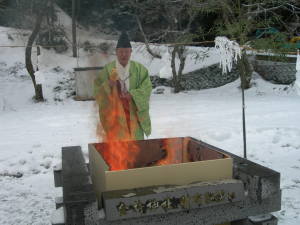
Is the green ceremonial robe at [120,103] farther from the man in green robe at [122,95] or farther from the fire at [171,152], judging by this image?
the fire at [171,152]

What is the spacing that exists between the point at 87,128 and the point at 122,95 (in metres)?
5.39

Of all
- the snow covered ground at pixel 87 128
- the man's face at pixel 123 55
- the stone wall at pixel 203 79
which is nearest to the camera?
the man's face at pixel 123 55

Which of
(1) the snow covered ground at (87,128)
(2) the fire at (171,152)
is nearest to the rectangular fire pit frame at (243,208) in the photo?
(2) the fire at (171,152)

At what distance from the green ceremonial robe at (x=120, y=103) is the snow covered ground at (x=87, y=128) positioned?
745mm

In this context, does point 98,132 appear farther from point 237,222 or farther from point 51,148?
point 51,148

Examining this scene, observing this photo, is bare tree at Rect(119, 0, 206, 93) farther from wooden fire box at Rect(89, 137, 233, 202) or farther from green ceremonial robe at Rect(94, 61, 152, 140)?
wooden fire box at Rect(89, 137, 233, 202)

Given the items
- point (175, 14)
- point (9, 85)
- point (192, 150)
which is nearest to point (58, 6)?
point (9, 85)

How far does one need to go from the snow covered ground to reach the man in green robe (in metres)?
0.74

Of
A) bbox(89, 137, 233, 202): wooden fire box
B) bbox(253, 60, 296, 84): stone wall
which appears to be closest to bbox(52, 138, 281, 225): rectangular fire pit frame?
bbox(89, 137, 233, 202): wooden fire box

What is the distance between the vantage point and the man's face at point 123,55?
4.09m

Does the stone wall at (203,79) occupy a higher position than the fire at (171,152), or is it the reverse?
the stone wall at (203,79)

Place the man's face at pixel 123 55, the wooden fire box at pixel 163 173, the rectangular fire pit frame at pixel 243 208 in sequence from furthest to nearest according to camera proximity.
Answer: the man's face at pixel 123 55 < the wooden fire box at pixel 163 173 < the rectangular fire pit frame at pixel 243 208

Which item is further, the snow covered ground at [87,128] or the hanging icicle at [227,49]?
the hanging icicle at [227,49]

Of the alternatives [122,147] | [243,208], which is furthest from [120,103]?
[243,208]
